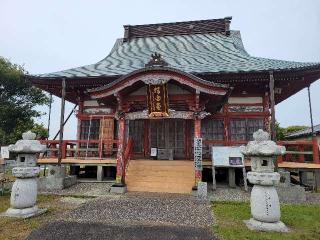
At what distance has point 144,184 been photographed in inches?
417

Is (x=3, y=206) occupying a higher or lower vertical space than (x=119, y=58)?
lower

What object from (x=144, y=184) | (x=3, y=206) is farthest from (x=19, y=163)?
(x=144, y=184)

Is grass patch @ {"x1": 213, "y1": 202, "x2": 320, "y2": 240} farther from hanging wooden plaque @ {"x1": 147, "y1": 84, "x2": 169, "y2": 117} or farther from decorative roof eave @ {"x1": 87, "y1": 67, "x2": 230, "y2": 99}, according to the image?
decorative roof eave @ {"x1": 87, "y1": 67, "x2": 230, "y2": 99}

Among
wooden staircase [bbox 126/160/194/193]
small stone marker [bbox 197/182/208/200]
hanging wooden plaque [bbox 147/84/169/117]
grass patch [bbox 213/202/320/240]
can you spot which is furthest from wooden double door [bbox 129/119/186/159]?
grass patch [bbox 213/202/320/240]

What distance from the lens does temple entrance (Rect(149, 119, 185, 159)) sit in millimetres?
13742

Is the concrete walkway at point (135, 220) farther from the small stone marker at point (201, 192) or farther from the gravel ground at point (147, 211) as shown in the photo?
the small stone marker at point (201, 192)

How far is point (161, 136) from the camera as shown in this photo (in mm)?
13906

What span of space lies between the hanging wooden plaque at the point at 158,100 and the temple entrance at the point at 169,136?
3476 millimetres

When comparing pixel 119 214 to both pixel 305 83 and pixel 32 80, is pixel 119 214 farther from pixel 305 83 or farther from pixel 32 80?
pixel 305 83

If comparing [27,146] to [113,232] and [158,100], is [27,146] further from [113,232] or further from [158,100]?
[158,100]

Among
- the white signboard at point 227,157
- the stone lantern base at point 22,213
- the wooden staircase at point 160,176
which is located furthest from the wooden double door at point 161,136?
the stone lantern base at point 22,213

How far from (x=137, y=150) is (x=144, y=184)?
3773 mm

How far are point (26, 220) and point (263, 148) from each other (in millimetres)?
6045

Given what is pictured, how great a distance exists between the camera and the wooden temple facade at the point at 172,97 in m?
10.4
